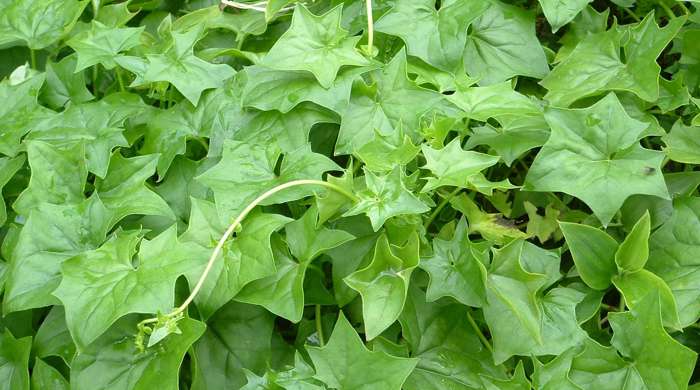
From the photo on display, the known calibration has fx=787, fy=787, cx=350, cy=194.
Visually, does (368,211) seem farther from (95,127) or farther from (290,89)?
(95,127)

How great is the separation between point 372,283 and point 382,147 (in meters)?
0.28

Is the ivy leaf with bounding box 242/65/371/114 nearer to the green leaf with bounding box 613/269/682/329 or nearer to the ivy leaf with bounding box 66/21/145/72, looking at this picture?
the ivy leaf with bounding box 66/21/145/72

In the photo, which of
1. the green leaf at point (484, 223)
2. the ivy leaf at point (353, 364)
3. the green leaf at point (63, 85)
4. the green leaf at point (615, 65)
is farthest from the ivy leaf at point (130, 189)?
the green leaf at point (615, 65)

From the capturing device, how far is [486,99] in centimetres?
155

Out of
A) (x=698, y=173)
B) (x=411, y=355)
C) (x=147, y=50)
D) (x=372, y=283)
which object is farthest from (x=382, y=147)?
(x=147, y=50)

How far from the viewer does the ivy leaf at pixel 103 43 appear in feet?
5.77

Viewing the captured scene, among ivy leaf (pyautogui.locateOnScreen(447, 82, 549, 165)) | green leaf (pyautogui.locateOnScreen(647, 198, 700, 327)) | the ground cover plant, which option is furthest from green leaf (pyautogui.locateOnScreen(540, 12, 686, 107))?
green leaf (pyautogui.locateOnScreen(647, 198, 700, 327))

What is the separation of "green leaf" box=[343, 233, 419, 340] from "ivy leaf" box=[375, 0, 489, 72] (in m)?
0.47

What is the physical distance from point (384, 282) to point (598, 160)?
18.3 inches

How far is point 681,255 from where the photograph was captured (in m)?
1.41

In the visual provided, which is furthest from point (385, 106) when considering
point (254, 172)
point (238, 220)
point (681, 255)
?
point (681, 255)

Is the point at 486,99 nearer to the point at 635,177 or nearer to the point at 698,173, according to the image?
the point at 635,177

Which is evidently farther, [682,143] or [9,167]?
[9,167]

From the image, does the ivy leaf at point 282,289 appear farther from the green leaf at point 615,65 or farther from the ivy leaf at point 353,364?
the green leaf at point 615,65
